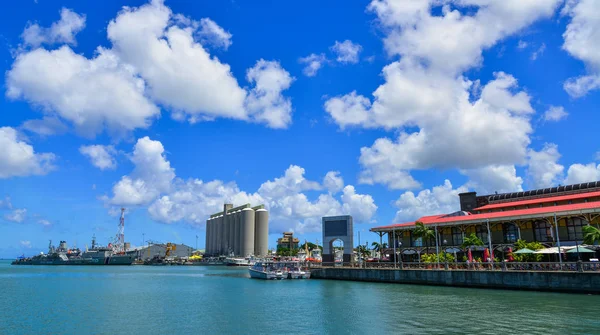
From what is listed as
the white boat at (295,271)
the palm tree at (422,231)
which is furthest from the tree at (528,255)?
the white boat at (295,271)

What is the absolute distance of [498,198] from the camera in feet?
275

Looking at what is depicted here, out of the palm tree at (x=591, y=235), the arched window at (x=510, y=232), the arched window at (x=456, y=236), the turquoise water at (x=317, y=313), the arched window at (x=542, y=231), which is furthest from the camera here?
the arched window at (x=456, y=236)

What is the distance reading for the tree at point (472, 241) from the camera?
64875 mm

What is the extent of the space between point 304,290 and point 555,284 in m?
31.6

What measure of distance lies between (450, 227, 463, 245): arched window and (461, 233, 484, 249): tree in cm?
579

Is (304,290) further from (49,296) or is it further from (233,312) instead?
(49,296)

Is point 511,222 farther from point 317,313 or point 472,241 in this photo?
point 317,313

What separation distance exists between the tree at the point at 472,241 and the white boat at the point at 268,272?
3533 centimetres

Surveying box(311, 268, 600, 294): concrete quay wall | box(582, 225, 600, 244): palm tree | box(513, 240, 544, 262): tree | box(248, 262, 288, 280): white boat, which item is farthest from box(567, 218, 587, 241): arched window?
box(248, 262, 288, 280): white boat

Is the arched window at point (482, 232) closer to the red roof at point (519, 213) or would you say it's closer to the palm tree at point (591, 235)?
the red roof at point (519, 213)

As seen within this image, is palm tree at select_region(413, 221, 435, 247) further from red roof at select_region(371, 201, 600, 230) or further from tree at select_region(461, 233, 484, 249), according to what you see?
tree at select_region(461, 233, 484, 249)

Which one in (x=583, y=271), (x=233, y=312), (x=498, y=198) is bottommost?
(x=233, y=312)

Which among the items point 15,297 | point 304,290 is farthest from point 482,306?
point 15,297

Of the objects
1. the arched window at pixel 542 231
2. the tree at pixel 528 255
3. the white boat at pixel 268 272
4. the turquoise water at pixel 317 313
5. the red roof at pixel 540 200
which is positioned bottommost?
the turquoise water at pixel 317 313
